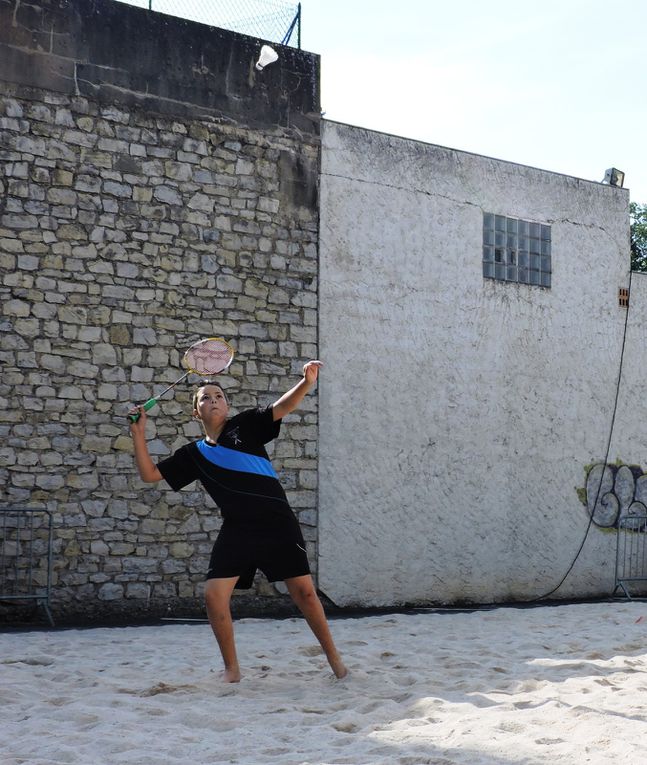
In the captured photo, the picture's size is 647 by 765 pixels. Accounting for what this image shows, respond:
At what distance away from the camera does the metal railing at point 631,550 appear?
13.0m

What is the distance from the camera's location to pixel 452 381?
1178 cm

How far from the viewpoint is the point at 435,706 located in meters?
5.25

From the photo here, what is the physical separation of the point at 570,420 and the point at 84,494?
247 inches

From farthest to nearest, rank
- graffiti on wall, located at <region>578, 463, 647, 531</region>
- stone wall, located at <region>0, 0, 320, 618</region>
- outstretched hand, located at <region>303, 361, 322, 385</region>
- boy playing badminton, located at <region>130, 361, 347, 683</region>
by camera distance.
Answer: graffiti on wall, located at <region>578, 463, 647, 531</region>, stone wall, located at <region>0, 0, 320, 618</region>, boy playing badminton, located at <region>130, 361, 347, 683</region>, outstretched hand, located at <region>303, 361, 322, 385</region>

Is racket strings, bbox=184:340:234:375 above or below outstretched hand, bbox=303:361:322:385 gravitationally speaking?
above

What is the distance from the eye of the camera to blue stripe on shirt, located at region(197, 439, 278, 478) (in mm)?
5918

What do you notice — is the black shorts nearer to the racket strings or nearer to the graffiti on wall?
the racket strings

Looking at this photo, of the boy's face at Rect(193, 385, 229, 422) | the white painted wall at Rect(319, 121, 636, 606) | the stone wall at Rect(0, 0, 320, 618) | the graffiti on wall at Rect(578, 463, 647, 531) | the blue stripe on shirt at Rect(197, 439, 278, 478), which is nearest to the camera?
the blue stripe on shirt at Rect(197, 439, 278, 478)

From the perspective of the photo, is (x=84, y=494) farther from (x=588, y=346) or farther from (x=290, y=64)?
(x=588, y=346)

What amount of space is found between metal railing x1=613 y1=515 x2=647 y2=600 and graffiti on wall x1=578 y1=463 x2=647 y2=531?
1 centimetres

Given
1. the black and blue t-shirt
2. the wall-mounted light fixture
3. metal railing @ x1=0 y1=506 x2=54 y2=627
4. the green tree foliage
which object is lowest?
metal railing @ x1=0 y1=506 x2=54 y2=627

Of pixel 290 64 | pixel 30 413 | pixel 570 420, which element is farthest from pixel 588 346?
pixel 30 413

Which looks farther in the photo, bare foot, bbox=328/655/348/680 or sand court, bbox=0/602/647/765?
bare foot, bbox=328/655/348/680

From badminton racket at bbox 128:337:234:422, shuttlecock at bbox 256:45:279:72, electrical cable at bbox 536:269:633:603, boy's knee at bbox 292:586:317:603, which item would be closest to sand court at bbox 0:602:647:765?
boy's knee at bbox 292:586:317:603
